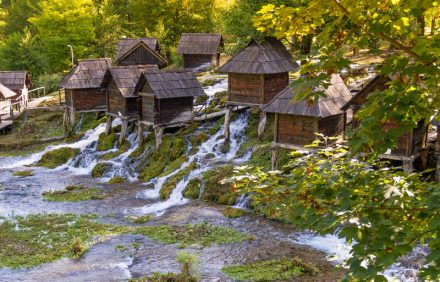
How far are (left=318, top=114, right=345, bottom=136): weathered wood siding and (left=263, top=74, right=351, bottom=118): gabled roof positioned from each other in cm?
62

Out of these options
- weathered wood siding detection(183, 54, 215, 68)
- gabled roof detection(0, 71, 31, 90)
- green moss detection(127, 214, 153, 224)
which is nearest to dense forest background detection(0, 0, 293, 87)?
weathered wood siding detection(183, 54, 215, 68)

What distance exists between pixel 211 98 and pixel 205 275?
2084 cm

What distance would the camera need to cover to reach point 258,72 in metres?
25.6

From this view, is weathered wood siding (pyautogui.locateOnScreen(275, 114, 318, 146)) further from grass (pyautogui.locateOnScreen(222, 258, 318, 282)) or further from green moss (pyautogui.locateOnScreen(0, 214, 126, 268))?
green moss (pyautogui.locateOnScreen(0, 214, 126, 268))

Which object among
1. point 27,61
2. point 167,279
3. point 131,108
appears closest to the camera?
point 167,279

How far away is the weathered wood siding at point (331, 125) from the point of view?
21.5 meters

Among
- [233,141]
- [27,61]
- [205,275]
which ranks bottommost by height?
[205,275]

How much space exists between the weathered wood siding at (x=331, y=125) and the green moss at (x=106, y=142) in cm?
1619

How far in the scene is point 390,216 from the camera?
16.2 feet

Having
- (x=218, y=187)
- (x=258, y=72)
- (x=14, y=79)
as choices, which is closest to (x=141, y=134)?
(x=218, y=187)

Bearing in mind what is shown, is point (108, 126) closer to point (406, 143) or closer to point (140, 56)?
point (140, 56)

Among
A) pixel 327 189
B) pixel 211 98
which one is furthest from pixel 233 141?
pixel 327 189

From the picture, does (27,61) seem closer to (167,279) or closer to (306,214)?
(167,279)

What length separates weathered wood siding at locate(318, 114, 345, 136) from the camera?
70.5 ft
